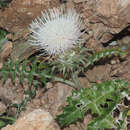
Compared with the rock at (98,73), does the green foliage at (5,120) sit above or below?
below

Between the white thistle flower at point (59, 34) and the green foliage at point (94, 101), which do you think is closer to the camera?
the green foliage at point (94, 101)

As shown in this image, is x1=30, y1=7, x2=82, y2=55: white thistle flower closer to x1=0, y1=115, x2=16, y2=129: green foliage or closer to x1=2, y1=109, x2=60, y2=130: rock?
x1=2, y1=109, x2=60, y2=130: rock

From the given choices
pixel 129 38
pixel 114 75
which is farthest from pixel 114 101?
pixel 129 38

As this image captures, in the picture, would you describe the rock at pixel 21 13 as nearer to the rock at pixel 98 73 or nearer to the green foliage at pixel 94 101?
the rock at pixel 98 73

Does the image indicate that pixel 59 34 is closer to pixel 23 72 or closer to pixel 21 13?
pixel 23 72

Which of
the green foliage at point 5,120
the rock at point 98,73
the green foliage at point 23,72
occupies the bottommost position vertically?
the green foliage at point 5,120

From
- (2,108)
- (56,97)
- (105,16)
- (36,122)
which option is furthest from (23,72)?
(105,16)

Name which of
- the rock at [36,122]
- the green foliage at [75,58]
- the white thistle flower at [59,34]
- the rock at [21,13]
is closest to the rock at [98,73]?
the green foliage at [75,58]

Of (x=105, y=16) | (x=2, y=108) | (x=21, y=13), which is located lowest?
(x=2, y=108)
